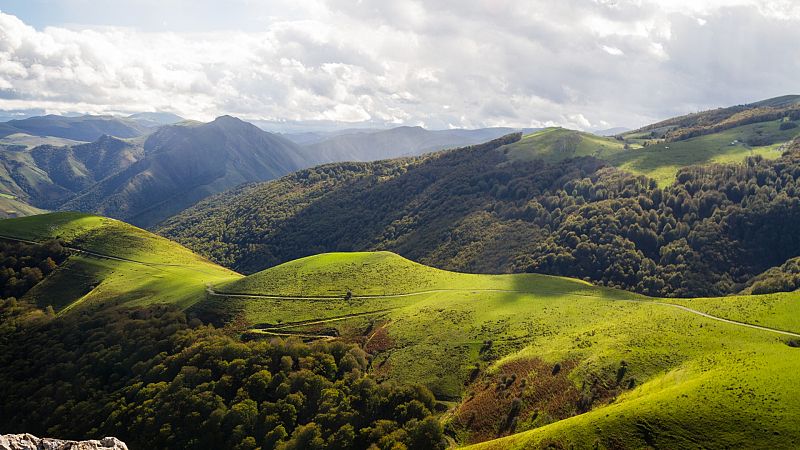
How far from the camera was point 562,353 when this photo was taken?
317 feet

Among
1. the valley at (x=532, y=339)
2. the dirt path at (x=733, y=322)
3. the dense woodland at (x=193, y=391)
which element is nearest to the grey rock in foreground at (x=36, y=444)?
the dense woodland at (x=193, y=391)

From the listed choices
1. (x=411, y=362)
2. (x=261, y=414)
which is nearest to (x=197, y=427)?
(x=261, y=414)

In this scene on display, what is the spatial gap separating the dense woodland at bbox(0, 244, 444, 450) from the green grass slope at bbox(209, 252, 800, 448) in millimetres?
12537

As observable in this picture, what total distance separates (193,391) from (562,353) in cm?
7904

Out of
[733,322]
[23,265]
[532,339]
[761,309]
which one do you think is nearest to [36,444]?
[532,339]

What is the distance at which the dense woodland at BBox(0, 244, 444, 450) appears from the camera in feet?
280

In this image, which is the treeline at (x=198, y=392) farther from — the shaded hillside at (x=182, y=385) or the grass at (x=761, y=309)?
the grass at (x=761, y=309)

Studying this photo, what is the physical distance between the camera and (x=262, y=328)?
13938cm

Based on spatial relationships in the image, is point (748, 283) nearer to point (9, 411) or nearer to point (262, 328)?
point (262, 328)

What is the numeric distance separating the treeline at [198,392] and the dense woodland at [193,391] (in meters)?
0.25

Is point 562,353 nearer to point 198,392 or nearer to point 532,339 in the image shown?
point 532,339

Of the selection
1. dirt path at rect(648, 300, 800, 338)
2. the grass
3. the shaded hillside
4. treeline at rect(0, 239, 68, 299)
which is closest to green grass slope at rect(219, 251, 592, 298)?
the shaded hillside

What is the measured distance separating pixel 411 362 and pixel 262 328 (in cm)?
5350

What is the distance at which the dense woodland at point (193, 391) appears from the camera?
85.4m
